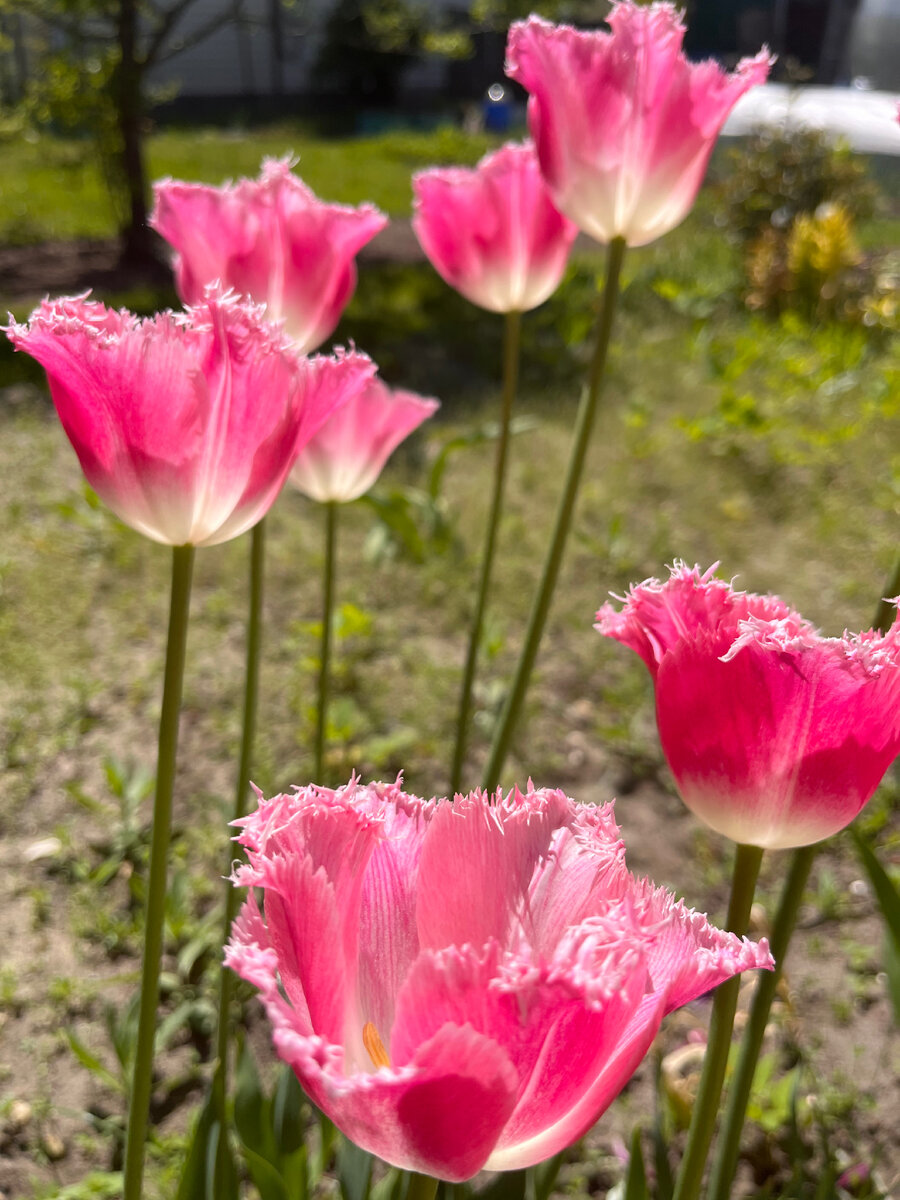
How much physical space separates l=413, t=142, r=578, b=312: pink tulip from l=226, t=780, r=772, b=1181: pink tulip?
91 cm

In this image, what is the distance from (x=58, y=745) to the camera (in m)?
2.38

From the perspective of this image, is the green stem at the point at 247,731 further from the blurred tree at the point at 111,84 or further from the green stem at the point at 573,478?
the blurred tree at the point at 111,84

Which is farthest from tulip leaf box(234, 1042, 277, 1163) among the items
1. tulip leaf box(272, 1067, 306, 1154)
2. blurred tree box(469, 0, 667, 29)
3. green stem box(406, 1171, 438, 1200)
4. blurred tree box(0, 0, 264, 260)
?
blurred tree box(469, 0, 667, 29)

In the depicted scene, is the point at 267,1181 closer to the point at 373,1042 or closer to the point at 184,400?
the point at 373,1042

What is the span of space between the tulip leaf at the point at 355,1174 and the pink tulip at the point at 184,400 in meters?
0.59

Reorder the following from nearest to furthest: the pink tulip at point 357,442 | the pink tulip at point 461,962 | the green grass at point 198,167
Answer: the pink tulip at point 461,962 < the pink tulip at point 357,442 < the green grass at point 198,167

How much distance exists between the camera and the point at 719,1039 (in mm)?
695

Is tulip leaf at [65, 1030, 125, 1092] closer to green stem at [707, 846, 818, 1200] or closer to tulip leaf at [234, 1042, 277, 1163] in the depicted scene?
tulip leaf at [234, 1042, 277, 1163]

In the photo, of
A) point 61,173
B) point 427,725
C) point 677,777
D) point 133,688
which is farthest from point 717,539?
point 61,173

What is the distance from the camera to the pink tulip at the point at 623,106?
0.97m

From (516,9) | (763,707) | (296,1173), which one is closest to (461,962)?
(763,707)

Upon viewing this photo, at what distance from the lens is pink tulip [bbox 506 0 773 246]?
0.97 m

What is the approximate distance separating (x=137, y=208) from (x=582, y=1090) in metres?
6.76

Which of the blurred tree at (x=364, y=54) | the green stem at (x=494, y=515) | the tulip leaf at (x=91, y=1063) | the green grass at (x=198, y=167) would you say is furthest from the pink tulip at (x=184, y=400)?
the blurred tree at (x=364, y=54)
